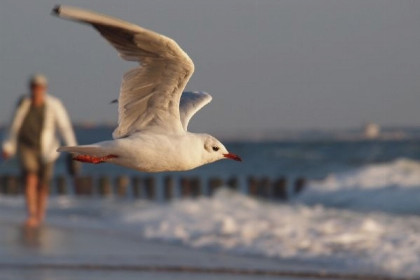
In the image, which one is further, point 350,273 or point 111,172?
point 111,172

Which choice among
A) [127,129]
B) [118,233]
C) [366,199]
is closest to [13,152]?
[118,233]

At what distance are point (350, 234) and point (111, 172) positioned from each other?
106 feet

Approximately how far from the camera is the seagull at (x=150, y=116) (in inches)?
299

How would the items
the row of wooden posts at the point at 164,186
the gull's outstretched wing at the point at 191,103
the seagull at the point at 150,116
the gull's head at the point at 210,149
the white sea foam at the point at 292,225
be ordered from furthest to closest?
the row of wooden posts at the point at 164,186
the white sea foam at the point at 292,225
the gull's outstretched wing at the point at 191,103
the gull's head at the point at 210,149
the seagull at the point at 150,116

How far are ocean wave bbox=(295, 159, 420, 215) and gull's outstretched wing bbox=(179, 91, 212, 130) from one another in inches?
365

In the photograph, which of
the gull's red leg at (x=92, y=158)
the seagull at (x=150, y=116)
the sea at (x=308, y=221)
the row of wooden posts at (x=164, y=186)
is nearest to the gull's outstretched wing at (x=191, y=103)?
the seagull at (x=150, y=116)

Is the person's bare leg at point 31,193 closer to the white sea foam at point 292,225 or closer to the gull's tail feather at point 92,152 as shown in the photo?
the white sea foam at point 292,225

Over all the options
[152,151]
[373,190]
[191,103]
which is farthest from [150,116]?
[373,190]

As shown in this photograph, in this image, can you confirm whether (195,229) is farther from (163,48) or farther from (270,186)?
(270,186)

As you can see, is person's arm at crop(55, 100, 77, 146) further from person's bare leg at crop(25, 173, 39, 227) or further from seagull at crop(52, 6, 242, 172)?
seagull at crop(52, 6, 242, 172)

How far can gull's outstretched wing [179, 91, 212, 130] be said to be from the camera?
350 inches

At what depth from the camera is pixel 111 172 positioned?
45000 mm

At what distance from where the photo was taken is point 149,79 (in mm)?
7988

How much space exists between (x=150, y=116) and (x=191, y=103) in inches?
38.2
